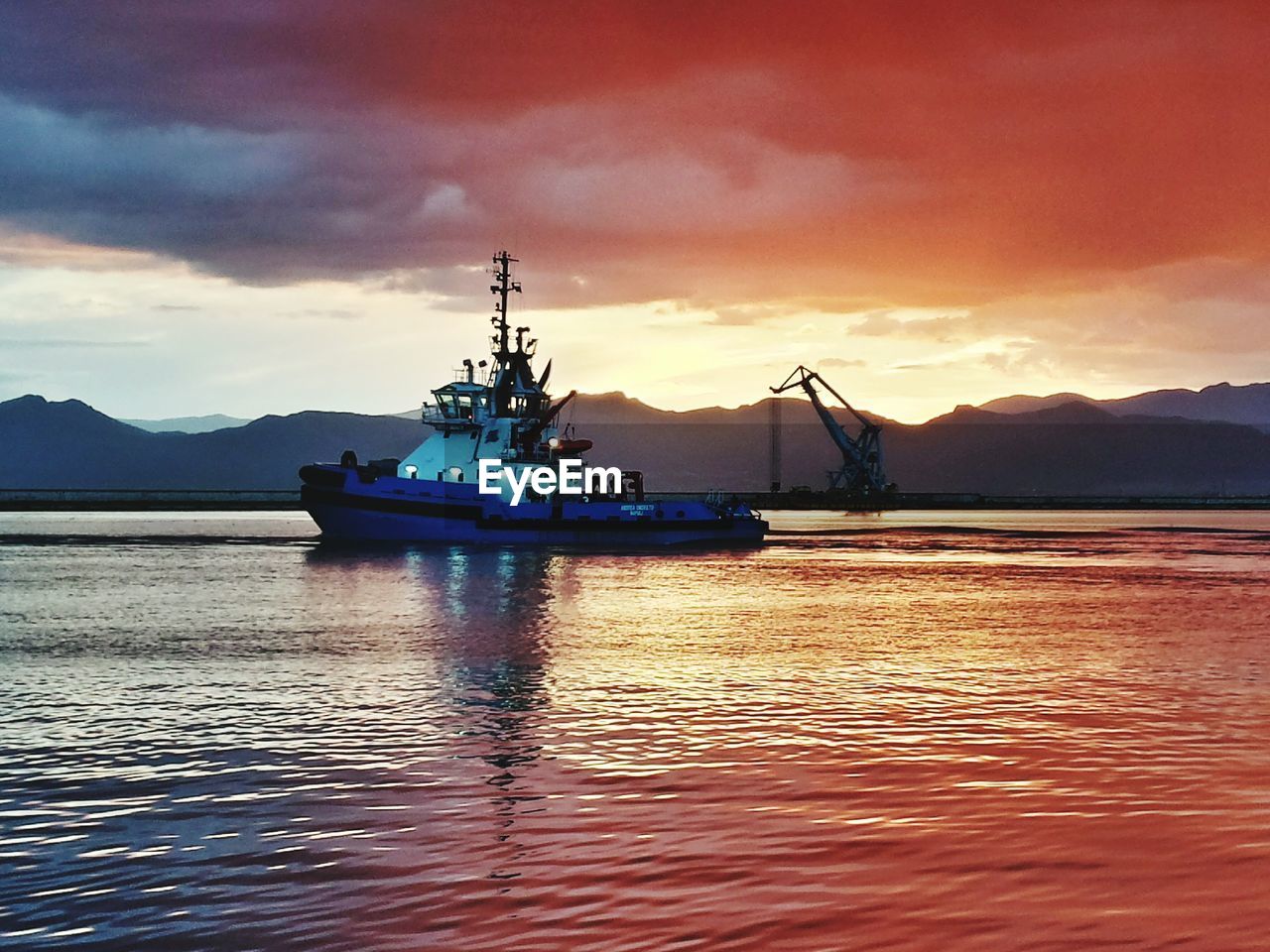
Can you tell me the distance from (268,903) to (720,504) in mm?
82339

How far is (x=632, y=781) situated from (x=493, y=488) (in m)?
66.7

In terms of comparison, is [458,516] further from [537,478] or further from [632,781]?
[632,781]

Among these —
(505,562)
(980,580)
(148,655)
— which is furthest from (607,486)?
(148,655)

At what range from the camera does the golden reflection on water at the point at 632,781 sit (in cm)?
1089

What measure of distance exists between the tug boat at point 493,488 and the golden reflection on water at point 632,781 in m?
41.5

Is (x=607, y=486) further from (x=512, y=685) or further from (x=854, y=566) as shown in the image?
(x=512, y=685)

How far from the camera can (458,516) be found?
80250 millimetres

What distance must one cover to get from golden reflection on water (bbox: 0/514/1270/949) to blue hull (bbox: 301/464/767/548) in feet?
135

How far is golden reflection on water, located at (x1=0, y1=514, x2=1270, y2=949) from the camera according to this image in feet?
35.7

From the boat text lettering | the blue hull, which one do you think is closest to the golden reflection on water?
the blue hull

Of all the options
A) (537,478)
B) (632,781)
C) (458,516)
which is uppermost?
(537,478)

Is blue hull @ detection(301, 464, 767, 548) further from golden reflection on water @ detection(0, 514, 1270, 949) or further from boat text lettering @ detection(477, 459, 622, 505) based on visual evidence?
golden reflection on water @ detection(0, 514, 1270, 949)

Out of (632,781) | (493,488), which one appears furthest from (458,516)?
(632,781)

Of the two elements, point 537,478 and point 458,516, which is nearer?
point 458,516
